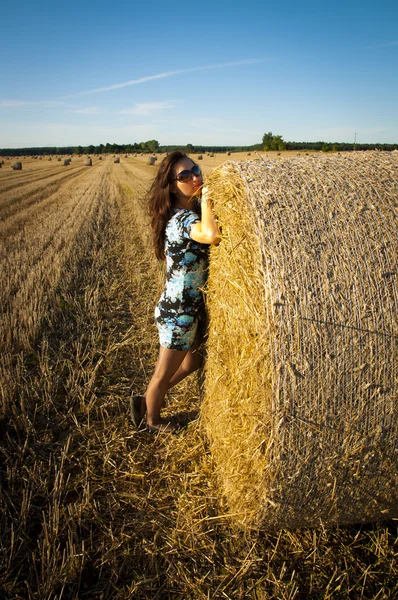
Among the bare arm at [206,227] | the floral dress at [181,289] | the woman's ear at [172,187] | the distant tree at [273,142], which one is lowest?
the floral dress at [181,289]

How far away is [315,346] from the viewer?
1910 mm

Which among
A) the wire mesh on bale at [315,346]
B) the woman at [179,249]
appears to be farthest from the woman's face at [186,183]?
the wire mesh on bale at [315,346]

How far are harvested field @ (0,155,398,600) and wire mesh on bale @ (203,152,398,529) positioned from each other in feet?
0.75

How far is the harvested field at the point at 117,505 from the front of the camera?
6.88 feet

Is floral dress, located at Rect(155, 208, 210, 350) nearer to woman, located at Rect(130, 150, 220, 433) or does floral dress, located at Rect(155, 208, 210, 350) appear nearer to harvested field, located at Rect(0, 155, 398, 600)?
woman, located at Rect(130, 150, 220, 433)

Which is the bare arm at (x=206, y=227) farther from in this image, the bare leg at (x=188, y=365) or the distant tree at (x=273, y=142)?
the distant tree at (x=273, y=142)

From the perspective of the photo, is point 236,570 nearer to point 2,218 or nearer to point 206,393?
point 206,393

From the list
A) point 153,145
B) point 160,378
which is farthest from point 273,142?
point 160,378

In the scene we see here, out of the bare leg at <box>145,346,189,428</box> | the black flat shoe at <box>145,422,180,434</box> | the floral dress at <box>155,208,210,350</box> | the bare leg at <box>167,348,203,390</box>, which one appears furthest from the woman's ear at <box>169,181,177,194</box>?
the black flat shoe at <box>145,422,180,434</box>

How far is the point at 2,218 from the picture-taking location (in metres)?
11.3

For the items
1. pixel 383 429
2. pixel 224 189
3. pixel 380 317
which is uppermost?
pixel 224 189

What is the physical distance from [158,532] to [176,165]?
7.67 feet

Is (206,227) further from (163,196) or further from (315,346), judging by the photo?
(315,346)

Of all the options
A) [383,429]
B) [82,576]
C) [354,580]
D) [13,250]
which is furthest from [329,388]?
[13,250]
